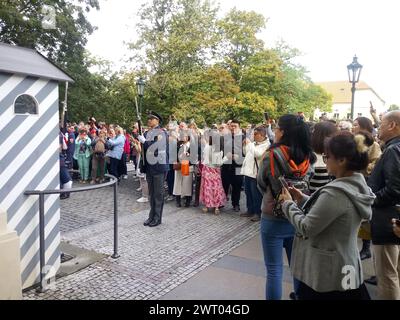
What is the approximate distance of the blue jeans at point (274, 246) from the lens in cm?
308

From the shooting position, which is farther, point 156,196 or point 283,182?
point 156,196

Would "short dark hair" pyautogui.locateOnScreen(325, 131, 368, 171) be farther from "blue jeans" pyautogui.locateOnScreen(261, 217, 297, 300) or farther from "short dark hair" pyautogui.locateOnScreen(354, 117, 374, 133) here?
"short dark hair" pyautogui.locateOnScreen(354, 117, 374, 133)

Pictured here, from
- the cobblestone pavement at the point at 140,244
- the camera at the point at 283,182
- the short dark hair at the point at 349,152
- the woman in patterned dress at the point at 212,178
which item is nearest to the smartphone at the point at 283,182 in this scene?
the camera at the point at 283,182

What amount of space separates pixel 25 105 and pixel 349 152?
10.7 feet

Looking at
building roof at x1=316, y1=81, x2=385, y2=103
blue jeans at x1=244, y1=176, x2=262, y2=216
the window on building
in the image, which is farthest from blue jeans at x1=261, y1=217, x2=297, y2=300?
building roof at x1=316, y1=81, x2=385, y2=103

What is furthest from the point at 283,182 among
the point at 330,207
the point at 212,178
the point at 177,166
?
the point at 177,166

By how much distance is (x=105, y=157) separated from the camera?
1108 centimetres

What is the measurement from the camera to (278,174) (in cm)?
304

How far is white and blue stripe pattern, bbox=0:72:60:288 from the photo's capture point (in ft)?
11.8

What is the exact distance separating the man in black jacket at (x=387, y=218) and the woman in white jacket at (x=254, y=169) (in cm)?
338

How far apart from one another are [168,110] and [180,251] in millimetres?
22283

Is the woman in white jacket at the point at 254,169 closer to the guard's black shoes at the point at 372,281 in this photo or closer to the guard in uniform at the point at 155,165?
the guard in uniform at the point at 155,165

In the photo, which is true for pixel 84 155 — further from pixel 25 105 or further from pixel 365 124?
pixel 365 124
